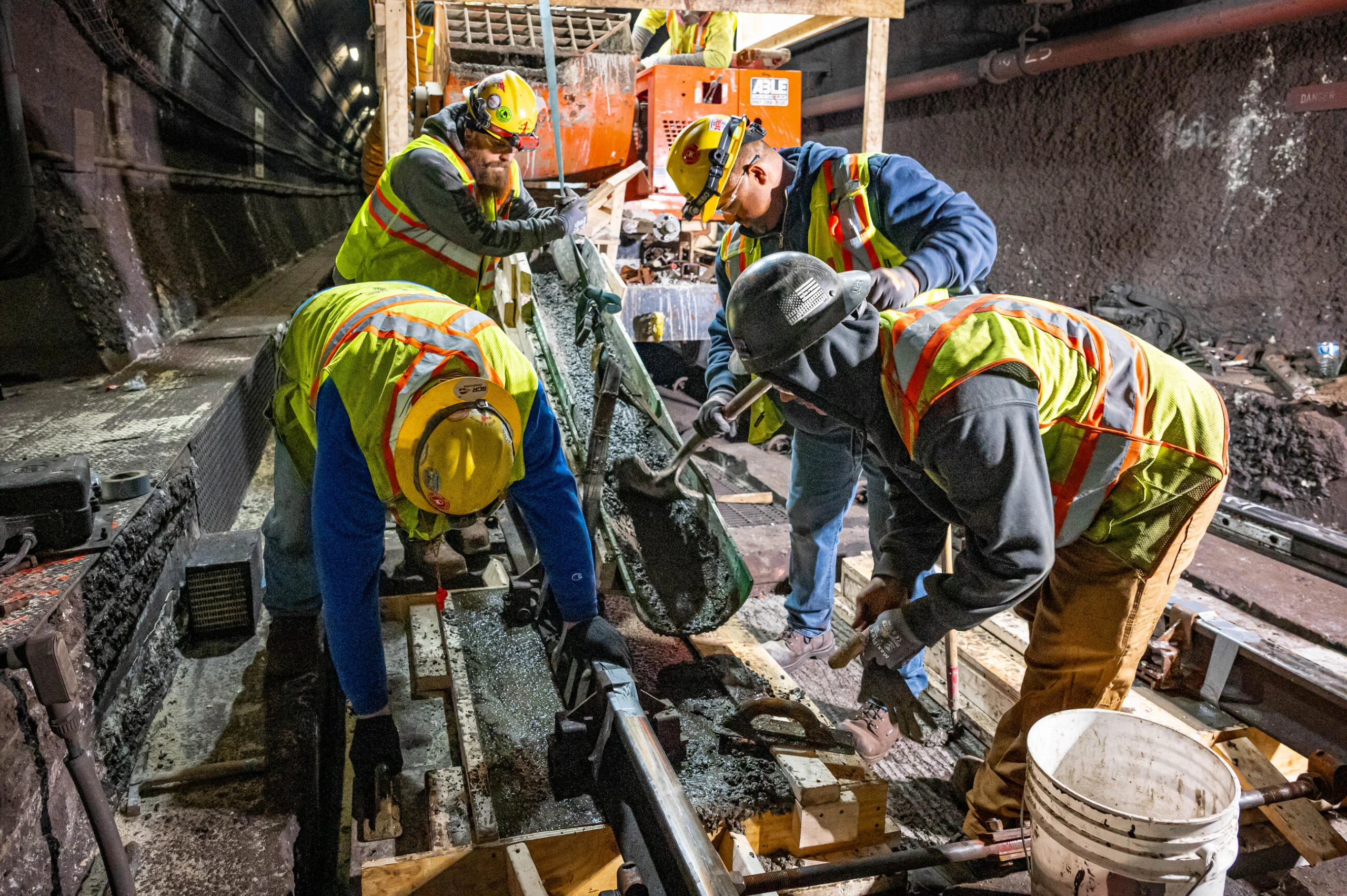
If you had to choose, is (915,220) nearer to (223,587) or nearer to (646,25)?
(223,587)

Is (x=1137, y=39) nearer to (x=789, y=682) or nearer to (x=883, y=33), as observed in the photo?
(x=883, y=33)

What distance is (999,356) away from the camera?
164 centimetres

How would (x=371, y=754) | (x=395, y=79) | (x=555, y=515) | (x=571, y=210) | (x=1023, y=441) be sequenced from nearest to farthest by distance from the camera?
(x=1023, y=441) < (x=371, y=754) < (x=555, y=515) < (x=395, y=79) < (x=571, y=210)

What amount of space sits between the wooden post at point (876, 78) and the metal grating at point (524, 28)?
2.78 metres

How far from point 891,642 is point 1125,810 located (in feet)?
1.85

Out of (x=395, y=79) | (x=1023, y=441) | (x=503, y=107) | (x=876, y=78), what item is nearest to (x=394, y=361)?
(x=1023, y=441)

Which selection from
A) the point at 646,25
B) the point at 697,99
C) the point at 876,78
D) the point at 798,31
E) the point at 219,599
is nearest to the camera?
the point at 219,599

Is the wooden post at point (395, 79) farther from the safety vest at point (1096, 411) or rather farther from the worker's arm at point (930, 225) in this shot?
the safety vest at point (1096, 411)

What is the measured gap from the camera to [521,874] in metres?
1.87

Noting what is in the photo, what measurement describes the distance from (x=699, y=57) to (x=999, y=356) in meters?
5.98

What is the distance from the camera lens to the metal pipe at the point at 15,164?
352 centimetres

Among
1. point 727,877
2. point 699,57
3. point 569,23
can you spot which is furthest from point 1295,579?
point 569,23

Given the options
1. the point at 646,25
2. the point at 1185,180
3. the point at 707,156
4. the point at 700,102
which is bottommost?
the point at 707,156

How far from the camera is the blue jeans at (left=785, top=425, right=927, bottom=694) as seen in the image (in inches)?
123
